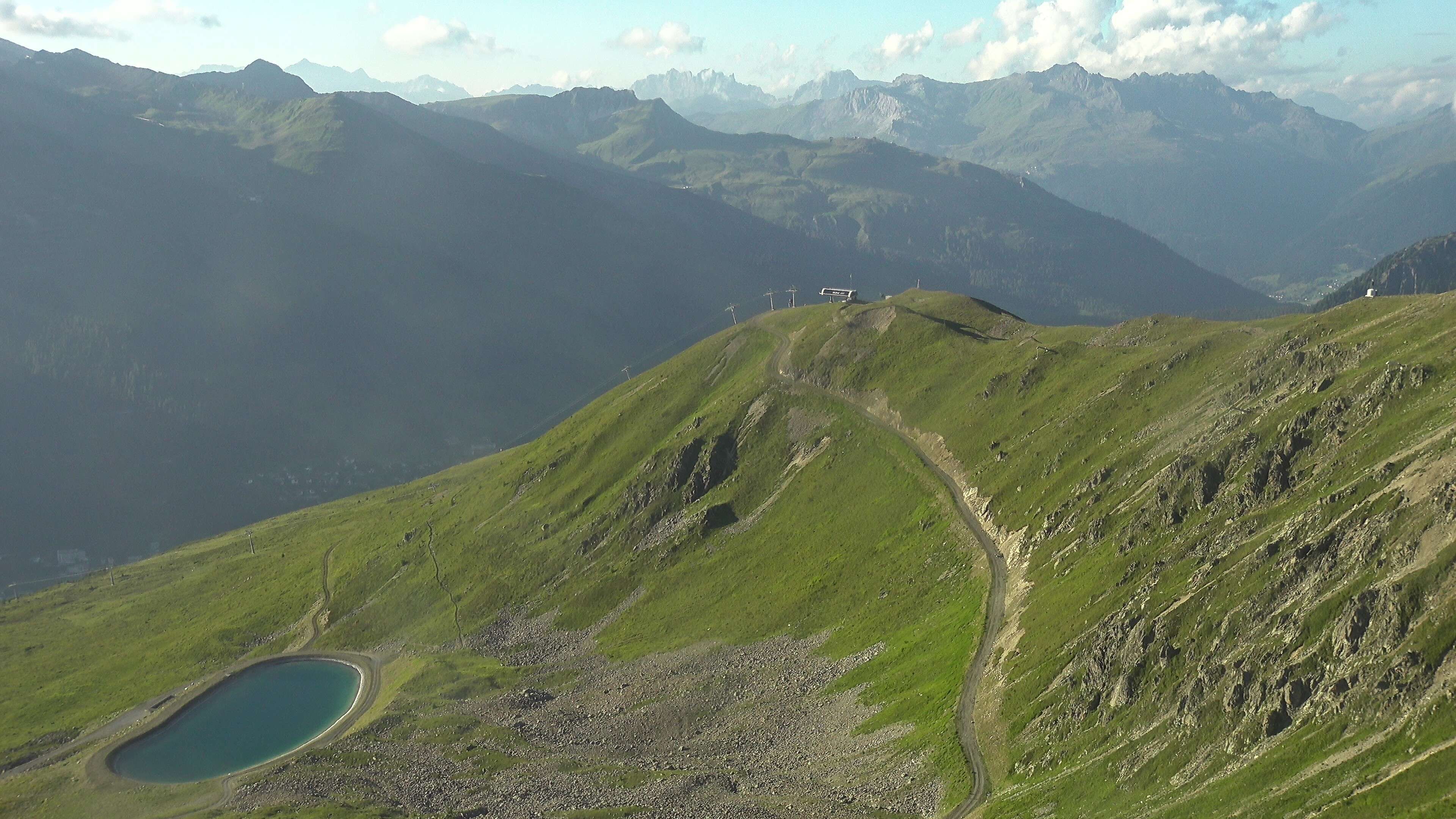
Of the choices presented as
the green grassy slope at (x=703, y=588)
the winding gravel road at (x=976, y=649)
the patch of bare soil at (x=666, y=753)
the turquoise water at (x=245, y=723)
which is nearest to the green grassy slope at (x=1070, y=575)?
the green grassy slope at (x=703, y=588)

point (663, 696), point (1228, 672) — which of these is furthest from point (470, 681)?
point (1228, 672)

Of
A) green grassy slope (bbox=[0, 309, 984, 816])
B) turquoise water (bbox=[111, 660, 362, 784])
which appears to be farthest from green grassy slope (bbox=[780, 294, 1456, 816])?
turquoise water (bbox=[111, 660, 362, 784])

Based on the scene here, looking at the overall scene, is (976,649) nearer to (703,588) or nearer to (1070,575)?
(1070,575)

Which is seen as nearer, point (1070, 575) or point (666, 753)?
point (1070, 575)

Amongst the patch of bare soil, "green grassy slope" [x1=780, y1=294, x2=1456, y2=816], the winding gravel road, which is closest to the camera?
"green grassy slope" [x1=780, y1=294, x2=1456, y2=816]

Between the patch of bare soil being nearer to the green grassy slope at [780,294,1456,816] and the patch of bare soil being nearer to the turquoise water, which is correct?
the turquoise water

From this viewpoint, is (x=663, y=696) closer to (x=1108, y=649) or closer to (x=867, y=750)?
(x=867, y=750)

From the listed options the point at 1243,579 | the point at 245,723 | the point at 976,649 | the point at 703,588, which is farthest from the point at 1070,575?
the point at 245,723
